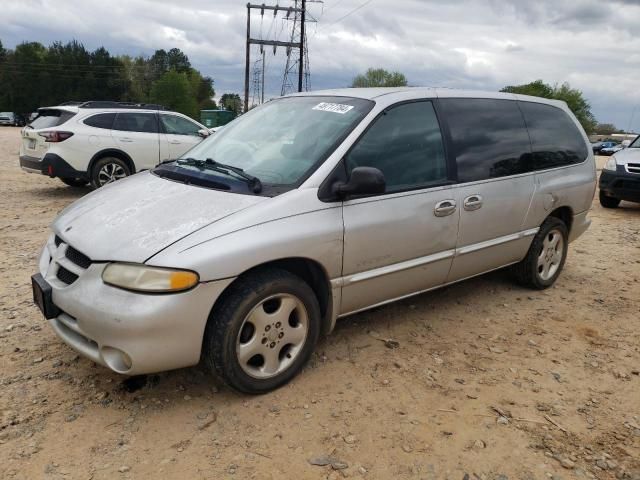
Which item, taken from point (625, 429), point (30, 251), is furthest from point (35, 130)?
point (625, 429)

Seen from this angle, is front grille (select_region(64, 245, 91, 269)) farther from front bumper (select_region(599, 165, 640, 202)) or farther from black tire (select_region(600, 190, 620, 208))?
black tire (select_region(600, 190, 620, 208))

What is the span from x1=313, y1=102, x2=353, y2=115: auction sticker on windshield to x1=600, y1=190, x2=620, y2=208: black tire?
8.42 m

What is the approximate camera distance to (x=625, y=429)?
2.88 m

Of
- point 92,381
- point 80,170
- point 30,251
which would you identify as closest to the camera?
point 92,381

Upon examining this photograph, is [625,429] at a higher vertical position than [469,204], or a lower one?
lower

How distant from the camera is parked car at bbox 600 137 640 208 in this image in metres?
9.47

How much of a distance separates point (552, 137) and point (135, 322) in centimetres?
396

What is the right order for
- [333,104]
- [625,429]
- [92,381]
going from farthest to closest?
1. [333,104]
2. [92,381]
3. [625,429]

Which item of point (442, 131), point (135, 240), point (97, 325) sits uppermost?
point (442, 131)

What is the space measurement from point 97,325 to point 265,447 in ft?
3.36

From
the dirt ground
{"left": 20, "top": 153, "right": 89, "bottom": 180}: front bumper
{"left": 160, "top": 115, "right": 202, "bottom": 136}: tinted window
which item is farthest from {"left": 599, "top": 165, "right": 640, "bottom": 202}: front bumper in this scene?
{"left": 20, "top": 153, "right": 89, "bottom": 180}: front bumper

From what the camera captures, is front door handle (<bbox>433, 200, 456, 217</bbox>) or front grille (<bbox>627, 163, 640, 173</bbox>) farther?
front grille (<bbox>627, 163, 640, 173</bbox>)

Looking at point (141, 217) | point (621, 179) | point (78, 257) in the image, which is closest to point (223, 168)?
point (141, 217)

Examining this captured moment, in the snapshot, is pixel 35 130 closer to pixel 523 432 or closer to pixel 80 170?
pixel 80 170
